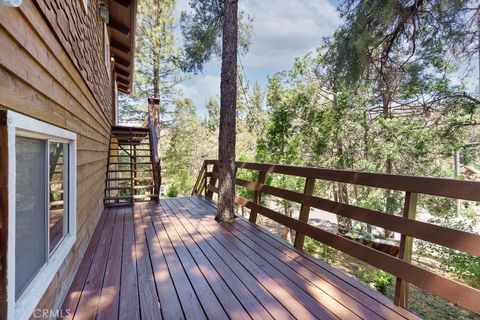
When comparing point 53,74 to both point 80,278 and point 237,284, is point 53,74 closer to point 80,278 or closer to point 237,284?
point 80,278

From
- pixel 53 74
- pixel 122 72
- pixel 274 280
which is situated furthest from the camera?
pixel 122 72

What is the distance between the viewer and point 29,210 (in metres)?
1.39

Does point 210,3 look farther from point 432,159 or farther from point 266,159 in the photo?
point 432,159

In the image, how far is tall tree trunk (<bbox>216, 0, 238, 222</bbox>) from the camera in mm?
3912

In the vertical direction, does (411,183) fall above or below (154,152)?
below

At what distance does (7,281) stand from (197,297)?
3.84 ft

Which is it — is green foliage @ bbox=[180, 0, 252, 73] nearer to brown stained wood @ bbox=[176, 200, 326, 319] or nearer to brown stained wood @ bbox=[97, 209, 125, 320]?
brown stained wood @ bbox=[176, 200, 326, 319]

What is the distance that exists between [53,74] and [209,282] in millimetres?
1794

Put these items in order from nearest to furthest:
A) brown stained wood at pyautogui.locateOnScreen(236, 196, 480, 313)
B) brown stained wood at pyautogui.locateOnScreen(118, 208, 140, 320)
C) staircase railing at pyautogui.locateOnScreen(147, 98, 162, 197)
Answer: brown stained wood at pyautogui.locateOnScreen(236, 196, 480, 313) < brown stained wood at pyautogui.locateOnScreen(118, 208, 140, 320) < staircase railing at pyautogui.locateOnScreen(147, 98, 162, 197)

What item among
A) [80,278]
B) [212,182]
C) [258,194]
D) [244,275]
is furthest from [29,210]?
[212,182]

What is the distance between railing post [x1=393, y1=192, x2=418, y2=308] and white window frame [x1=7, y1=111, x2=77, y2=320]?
2.10 metres

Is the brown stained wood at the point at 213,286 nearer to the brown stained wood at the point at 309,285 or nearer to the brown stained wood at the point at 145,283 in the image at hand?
the brown stained wood at the point at 145,283

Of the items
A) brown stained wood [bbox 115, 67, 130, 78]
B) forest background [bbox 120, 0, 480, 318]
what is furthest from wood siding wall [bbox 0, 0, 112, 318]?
brown stained wood [bbox 115, 67, 130, 78]

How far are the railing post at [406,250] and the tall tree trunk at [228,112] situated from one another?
2516 mm
